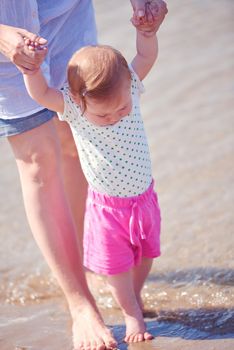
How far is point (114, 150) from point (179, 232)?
1.06 meters

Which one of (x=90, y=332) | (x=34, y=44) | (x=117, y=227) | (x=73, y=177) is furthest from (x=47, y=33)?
(x=90, y=332)

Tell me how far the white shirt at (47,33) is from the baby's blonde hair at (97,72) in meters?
0.21

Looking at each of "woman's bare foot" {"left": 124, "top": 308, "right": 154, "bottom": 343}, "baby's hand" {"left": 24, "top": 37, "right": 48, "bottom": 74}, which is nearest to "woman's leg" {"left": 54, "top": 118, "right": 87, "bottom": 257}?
"woman's bare foot" {"left": 124, "top": 308, "right": 154, "bottom": 343}

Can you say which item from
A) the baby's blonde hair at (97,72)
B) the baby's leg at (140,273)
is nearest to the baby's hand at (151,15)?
the baby's blonde hair at (97,72)

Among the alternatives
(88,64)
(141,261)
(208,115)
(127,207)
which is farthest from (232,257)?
(208,115)

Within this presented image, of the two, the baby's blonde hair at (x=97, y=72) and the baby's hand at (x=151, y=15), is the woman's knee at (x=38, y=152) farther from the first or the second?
the baby's hand at (x=151, y=15)

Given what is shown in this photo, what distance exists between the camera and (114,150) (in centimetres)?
272

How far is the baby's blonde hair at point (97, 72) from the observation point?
2.54 metres

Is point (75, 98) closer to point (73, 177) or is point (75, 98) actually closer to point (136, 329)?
point (73, 177)

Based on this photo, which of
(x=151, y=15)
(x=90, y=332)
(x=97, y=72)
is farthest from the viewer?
(x=90, y=332)

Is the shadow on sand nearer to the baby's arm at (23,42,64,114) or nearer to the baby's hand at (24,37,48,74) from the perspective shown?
the baby's arm at (23,42,64,114)

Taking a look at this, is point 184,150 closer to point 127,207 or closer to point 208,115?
point 208,115

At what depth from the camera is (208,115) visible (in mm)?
4883

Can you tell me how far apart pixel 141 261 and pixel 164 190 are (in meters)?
1.21
